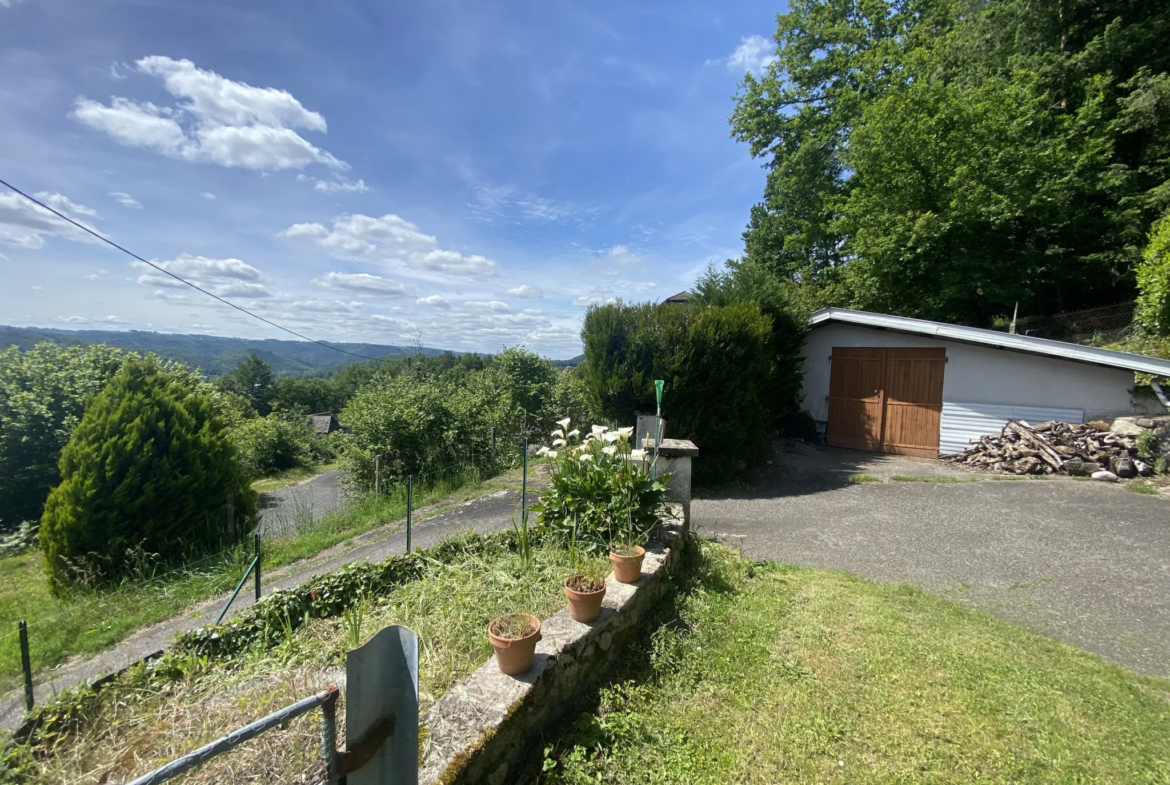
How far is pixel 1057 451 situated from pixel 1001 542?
4550 mm

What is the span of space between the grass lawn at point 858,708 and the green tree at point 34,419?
34.8ft

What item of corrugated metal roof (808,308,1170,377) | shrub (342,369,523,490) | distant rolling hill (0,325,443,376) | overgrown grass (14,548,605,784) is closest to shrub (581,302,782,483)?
shrub (342,369,523,490)

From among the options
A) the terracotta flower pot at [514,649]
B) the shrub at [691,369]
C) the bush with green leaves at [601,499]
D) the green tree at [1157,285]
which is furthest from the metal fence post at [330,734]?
the green tree at [1157,285]

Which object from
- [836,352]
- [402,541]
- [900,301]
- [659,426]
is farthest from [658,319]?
[900,301]

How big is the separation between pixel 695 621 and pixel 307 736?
230 cm

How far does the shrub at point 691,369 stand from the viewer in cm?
742

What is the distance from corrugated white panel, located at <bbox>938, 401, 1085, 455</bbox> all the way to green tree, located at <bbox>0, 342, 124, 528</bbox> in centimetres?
1570

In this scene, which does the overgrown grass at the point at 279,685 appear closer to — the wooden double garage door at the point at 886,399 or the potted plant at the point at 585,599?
the potted plant at the point at 585,599

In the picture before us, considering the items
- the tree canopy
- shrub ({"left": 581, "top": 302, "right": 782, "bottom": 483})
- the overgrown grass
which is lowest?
the overgrown grass

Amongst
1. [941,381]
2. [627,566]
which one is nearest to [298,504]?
[627,566]

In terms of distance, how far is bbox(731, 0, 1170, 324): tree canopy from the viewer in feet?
41.1

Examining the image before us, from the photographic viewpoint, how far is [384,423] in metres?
8.70

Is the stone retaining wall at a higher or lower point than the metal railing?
lower

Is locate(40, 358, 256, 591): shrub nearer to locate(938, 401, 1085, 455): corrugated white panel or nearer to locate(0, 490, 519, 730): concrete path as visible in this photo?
locate(0, 490, 519, 730): concrete path
